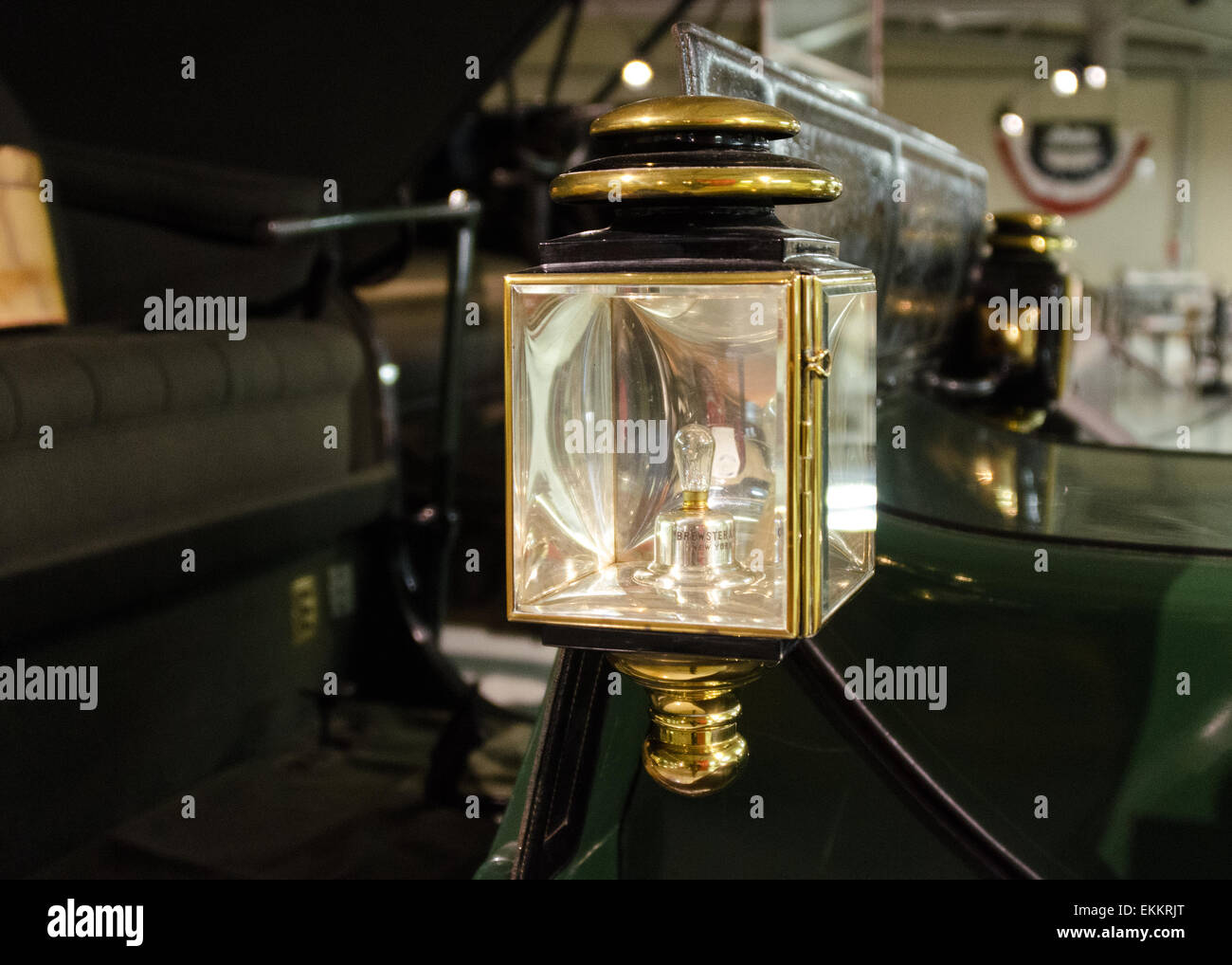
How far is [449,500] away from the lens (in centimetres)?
→ 236

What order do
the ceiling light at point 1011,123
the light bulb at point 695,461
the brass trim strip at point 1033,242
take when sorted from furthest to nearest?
1. the ceiling light at point 1011,123
2. the brass trim strip at point 1033,242
3. the light bulb at point 695,461

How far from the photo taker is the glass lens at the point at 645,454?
0.75 meters

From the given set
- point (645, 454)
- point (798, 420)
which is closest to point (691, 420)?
point (645, 454)

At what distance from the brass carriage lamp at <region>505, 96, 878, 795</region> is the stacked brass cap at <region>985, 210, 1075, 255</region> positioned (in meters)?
1.28

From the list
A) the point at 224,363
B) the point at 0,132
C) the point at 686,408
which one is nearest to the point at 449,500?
the point at 224,363

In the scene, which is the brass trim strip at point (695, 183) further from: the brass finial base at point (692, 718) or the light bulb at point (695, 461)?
the brass finial base at point (692, 718)

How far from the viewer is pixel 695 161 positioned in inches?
27.8

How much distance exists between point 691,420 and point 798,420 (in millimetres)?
205

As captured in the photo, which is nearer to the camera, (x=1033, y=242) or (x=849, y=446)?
Result: (x=849, y=446)

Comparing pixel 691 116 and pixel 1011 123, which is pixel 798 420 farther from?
pixel 1011 123

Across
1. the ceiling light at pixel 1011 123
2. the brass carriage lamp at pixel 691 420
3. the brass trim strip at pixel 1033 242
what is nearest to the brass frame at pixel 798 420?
the brass carriage lamp at pixel 691 420

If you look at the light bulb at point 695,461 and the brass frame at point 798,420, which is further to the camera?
the light bulb at point 695,461
